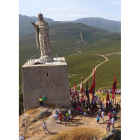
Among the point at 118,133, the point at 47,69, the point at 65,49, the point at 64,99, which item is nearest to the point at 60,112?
the point at 64,99

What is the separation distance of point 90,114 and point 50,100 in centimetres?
504

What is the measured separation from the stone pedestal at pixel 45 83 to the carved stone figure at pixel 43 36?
64.9 inches

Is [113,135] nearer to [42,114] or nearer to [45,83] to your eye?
[42,114]

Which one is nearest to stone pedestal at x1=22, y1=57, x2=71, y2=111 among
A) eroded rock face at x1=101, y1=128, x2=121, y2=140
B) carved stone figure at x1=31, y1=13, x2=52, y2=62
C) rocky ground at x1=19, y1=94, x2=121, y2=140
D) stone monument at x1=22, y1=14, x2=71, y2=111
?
stone monument at x1=22, y1=14, x2=71, y2=111

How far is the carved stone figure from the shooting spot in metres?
17.9

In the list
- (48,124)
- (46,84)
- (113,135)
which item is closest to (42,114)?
(48,124)

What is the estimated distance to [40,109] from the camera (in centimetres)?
1698

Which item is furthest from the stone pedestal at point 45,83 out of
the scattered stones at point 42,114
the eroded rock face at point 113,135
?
the eroded rock face at point 113,135

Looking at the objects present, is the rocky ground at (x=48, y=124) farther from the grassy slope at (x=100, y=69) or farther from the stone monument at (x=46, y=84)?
the grassy slope at (x=100, y=69)

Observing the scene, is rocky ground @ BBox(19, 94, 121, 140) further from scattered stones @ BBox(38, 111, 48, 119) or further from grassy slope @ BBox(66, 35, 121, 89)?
grassy slope @ BBox(66, 35, 121, 89)

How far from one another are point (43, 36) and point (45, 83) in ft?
18.8

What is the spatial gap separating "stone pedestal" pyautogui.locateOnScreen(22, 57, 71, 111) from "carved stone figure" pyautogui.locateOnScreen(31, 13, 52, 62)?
1648 millimetres

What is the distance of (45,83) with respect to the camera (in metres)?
17.2

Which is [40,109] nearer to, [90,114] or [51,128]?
[51,128]
